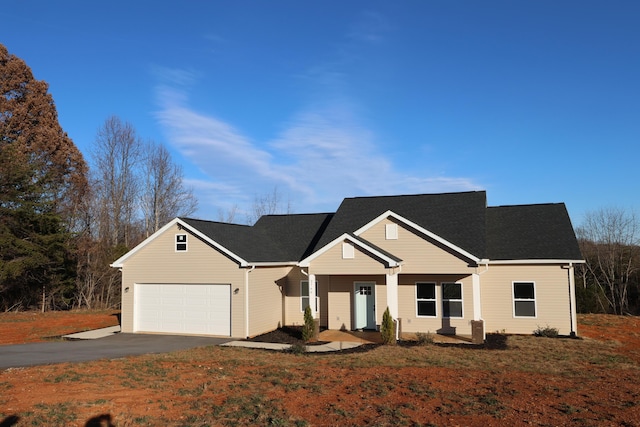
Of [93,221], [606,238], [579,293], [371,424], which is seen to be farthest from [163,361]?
[606,238]

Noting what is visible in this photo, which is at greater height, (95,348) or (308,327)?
(308,327)

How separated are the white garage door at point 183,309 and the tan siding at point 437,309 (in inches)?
287

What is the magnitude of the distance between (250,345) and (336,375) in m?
6.09

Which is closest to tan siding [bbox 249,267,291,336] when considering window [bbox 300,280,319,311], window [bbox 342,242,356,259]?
window [bbox 300,280,319,311]

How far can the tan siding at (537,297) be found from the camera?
19.2 meters

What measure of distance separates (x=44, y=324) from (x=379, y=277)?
55.6 feet

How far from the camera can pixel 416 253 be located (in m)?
19.7

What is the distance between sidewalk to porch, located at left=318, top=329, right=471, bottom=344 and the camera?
59.9 ft

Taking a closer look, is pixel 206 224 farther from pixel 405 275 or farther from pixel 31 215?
pixel 31 215

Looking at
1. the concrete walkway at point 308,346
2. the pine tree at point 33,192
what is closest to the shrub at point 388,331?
the concrete walkway at point 308,346

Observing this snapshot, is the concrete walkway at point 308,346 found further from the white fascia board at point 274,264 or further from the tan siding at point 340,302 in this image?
the white fascia board at point 274,264

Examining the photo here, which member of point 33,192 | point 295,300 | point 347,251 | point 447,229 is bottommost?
point 295,300

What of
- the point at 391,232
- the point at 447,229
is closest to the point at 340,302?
the point at 391,232

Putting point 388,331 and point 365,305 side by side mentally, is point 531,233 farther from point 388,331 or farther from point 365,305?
point 388,331
